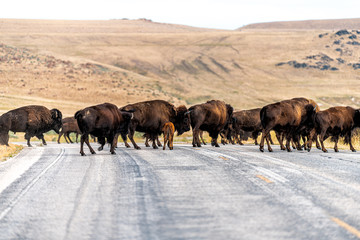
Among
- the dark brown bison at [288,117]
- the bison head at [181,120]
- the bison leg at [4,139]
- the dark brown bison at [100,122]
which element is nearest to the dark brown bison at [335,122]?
the dark brown bison at [288,117]

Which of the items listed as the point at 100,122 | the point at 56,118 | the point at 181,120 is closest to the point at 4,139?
the point at 56,118

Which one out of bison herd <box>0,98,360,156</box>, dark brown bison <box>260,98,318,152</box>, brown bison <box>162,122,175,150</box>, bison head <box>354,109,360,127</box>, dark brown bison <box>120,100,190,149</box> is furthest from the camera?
dark brown bison <box>120,100,190,149</box>

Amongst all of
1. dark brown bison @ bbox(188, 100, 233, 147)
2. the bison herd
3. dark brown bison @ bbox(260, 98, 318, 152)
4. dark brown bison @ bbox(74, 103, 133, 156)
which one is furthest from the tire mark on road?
dark brown bison @ bbox(188, 100, 233, 147)

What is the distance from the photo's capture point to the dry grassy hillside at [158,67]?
270 ft

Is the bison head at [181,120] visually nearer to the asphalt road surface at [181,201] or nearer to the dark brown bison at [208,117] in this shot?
the dark brown bison at [208,117]

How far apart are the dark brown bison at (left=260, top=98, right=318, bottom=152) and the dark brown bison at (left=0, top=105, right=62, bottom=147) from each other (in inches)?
443

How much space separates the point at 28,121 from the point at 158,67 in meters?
88.6

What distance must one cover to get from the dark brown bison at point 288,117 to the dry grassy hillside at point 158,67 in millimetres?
41675

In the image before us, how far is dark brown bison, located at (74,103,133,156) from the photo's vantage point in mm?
19469

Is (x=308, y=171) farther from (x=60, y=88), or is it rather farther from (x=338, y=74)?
(x=338, y=74)

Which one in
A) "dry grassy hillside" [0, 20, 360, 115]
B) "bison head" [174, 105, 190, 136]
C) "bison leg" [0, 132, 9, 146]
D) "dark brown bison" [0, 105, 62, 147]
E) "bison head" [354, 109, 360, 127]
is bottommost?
"bison leg" [0, 132, 9, 146]

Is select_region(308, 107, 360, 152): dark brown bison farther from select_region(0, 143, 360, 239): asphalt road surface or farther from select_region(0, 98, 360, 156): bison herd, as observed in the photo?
select_region(0, 143, 360, 239): asphalt road surface

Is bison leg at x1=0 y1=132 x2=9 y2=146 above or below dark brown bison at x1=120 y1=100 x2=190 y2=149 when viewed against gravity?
below

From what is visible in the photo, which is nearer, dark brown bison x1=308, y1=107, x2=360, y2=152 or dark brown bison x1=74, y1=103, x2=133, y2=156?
dark brown bison x1=74, y1=103, x2=133, y2=156
